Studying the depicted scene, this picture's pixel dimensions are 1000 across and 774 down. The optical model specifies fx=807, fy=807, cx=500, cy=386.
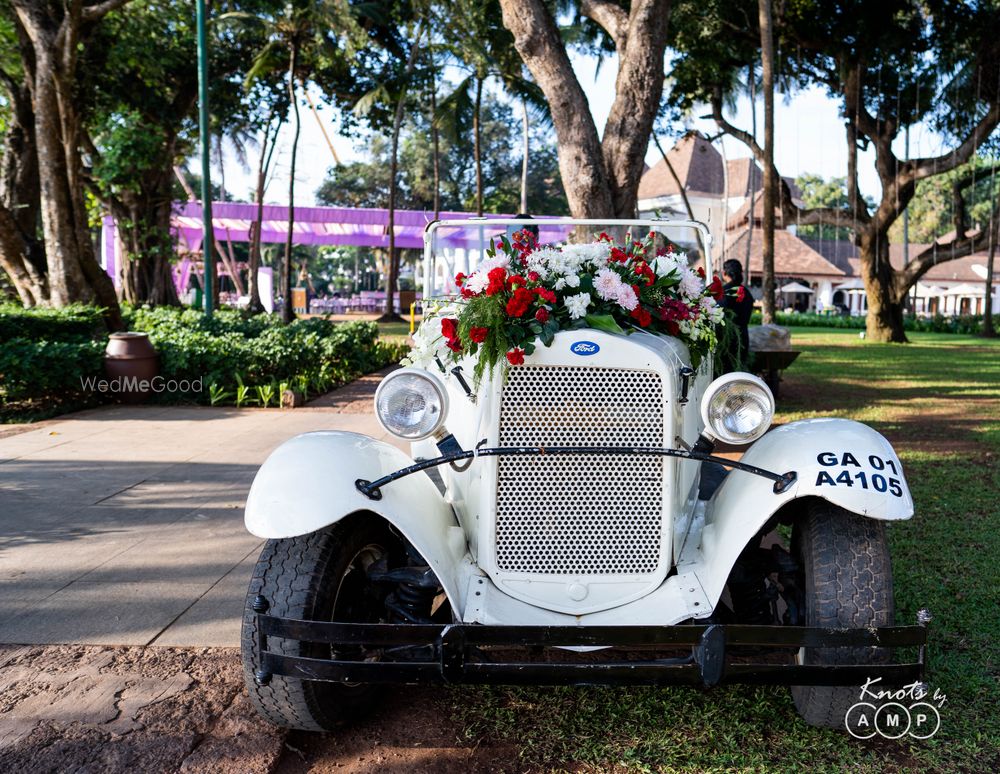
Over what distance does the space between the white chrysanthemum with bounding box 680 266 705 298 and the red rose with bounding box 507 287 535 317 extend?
2.45ft

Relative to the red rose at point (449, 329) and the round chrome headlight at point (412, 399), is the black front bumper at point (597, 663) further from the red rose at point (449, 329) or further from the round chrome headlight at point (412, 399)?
the red rose at point (449, 329)

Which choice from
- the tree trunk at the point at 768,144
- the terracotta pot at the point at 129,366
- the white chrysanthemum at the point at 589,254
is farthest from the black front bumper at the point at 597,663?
the tree trunk at the point at 768,144

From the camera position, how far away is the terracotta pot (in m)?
9.72

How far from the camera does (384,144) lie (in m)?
50.5

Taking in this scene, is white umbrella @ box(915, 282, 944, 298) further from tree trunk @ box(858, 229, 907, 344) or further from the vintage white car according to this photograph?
the vintage white car

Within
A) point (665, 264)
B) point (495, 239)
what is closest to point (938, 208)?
point (495, 239)

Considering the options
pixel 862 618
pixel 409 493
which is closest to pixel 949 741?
pixel 862 618

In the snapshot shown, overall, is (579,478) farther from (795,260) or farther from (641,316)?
(795,260)

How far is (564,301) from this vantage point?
293 cm

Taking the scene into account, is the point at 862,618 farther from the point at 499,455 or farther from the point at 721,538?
the point at 499,455

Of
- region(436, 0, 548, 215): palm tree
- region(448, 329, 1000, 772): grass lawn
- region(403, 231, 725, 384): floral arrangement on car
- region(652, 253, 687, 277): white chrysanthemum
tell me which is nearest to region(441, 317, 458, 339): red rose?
region(403, 231, 725, 384): floral arrangement on car

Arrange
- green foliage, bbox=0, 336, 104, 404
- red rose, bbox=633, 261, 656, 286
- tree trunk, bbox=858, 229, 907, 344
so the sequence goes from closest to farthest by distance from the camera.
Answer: red rose, bbox=633, 261, 656, 286
green foliage, bbox=0, 336, 104, 404
tree trunk, bbox=858, 229, 907, 344

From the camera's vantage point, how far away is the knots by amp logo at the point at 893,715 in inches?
108

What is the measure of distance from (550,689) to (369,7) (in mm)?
19700
